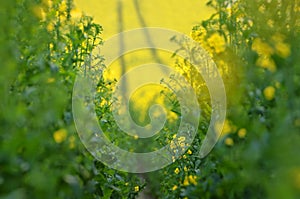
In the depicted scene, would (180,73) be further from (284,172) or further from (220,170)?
(284,172)

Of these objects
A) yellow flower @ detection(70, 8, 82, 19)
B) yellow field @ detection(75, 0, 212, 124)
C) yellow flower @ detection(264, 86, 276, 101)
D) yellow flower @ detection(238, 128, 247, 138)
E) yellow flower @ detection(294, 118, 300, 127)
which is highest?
yellow field @ detection(75, 0, 212, 124)

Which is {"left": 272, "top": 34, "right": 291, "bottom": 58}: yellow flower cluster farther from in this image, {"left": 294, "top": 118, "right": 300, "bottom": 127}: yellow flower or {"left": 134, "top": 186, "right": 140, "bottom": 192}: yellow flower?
{"left": 134, "top": 186, "right": 140, "bottom": 192}: yellow flower

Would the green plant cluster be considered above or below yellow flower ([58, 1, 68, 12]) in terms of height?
below

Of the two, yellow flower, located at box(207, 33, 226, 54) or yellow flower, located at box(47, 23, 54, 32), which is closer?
yellow flower, located at box(207, 33, 226, 54)

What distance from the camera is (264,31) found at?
97.1 inches

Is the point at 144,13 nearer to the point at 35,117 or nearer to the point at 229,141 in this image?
the point at 229,141

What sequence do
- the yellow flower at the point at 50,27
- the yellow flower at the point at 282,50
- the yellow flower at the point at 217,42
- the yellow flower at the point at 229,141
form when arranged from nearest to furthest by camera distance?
the yellow flower at the point at 282,50, the yellow flower at the point at 229,141, the yellow flower at the point at 217,42, the yellow flower at the point at 50,27

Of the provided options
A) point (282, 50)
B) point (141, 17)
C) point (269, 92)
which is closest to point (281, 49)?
point (282, 50)

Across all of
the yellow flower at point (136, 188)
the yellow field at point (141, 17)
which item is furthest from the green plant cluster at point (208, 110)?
the yellow field at point (141, 17)

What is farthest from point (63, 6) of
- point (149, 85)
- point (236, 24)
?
point (149, 85)

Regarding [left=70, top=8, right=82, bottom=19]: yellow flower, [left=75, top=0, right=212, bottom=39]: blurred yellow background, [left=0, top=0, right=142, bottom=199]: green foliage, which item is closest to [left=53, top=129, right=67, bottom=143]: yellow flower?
[left=0, top=0, right=142, bottom=199]: green foliage

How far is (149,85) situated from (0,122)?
18.1 ft

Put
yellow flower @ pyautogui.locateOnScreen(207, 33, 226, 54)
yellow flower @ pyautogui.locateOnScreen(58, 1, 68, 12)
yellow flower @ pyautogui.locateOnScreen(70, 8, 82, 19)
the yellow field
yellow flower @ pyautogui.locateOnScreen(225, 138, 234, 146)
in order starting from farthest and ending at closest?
the yellow field → yellow flower @ pyautogui.locateOnScreen(70, 8, 82, 19) → yellow flower @ pyautogui.locateOnScreen(58, 1, 68, 12) → yellow flower @ pyautogui.locateOnScreen(207, 33, 226, 54) → yellow flower @ pyautogui.locateOnScreen(225, 138, 234, 146)

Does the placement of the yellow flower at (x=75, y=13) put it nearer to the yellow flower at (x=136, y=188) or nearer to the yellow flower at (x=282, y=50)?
the yellow flower at (x=282, y=50)
